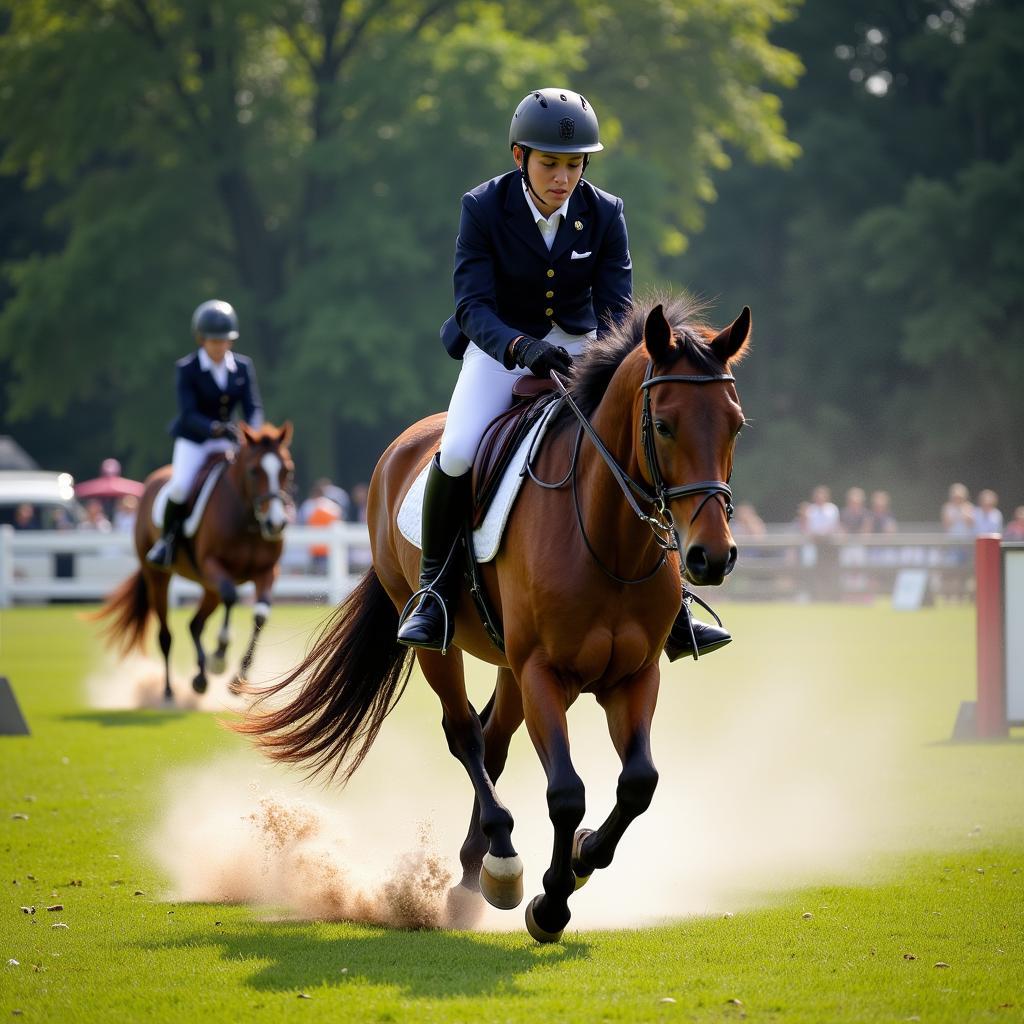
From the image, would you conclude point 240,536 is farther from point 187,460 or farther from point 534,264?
point 534,264

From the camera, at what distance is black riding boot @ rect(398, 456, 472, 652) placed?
6957mm

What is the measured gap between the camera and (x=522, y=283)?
705cm

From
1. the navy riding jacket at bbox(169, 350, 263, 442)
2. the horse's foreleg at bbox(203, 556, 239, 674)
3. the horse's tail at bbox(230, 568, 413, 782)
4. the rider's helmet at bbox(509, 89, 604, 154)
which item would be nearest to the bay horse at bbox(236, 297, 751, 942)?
the rider's helmet at bbox(509, 89, 604, 154)

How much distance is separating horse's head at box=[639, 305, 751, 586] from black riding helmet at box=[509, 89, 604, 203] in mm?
1237

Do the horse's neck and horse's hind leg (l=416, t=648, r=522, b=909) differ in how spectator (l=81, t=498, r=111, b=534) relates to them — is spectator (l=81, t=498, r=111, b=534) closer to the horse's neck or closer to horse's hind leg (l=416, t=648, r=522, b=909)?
horse's hind leg (l=416, t=648, r=522, b=909)

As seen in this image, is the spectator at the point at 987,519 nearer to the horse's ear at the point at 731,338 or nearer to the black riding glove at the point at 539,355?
the black riding glove at the point at 539,355

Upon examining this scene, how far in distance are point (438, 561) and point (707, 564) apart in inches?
82.8

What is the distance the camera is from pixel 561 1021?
4.97 metres

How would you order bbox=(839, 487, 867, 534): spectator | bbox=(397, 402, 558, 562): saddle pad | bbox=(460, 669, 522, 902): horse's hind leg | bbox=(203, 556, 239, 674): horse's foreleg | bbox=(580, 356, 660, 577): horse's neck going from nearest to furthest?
bbox=(580, 356, 660, 577): horse's neck → bbox=(397, 402, 558, 562): saddle pad → bbox=(460, 669, 522, 902): horse's hind leg → bbox=(203, 556, 239, 674): horse's foreleg → bbox=(839, 487, 867, 534): spectator

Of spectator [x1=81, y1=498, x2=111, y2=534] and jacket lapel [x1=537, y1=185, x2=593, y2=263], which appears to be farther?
spectator [x1=81, y1=498, x2=111, y2=534]

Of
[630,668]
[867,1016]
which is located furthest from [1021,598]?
[867,1016]

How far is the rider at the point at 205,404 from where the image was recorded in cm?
1520

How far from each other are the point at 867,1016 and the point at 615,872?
2674mm

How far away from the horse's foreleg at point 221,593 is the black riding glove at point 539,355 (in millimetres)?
8725
